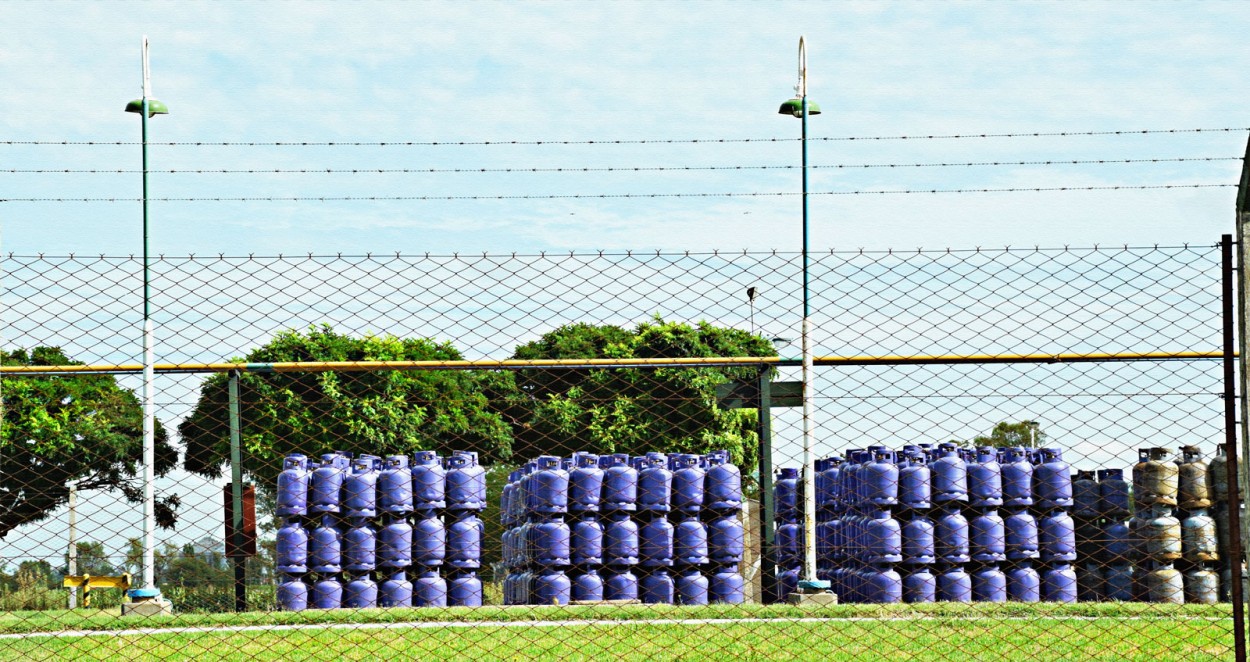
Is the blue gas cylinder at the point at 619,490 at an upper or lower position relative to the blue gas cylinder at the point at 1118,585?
upper

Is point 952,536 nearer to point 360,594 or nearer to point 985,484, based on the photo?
point 985,484

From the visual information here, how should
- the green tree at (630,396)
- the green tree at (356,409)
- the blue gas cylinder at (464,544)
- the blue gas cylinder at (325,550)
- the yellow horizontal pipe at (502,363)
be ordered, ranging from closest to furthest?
the yellow horizontal pipe at (502,363), the blue gas cylinder at (325,550), the blue gas cylinder at (464,544), the green tree at (356,409), the green tree at (630,396)

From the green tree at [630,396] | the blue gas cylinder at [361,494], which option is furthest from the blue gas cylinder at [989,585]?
the green tree at [630,396]

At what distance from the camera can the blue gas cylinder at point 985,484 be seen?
44.3ft

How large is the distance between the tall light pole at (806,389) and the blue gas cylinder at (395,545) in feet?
12.9

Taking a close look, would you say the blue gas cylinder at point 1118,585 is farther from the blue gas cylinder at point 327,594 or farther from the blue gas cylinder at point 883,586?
the blue gas cylinder at point 327,594

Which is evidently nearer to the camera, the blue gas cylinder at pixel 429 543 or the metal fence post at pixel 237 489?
the metal fence post at pixel 237 489

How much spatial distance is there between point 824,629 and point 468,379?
905 inches

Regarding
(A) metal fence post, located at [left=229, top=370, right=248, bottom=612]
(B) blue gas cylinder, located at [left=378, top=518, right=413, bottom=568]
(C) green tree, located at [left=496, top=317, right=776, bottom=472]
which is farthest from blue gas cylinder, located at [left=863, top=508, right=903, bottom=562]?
(C) green tree, located at [left=496, top=317, right=776, bottom=472]

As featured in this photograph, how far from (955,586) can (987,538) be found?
2.06 ft

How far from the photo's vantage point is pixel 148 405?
684 centimetres

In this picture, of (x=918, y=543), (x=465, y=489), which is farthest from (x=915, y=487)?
(x=465, y=489)

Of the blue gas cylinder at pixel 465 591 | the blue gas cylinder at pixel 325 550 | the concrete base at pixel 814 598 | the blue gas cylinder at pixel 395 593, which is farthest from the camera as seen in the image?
the blue gas cylinder at pixel 465 591

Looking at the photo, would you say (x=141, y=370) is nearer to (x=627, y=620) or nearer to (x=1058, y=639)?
(x=627, y=620)
